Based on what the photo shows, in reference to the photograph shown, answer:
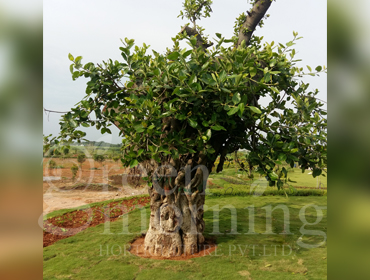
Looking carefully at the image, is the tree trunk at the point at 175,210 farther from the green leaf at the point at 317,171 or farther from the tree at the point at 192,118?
the green leaf at the point at 317,171

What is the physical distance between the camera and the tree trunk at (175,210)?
4414mm

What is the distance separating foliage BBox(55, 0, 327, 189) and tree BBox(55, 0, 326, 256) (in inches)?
0.6

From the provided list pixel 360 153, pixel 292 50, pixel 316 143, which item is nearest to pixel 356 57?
pixel 360 153

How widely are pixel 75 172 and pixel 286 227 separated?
7.42 metres

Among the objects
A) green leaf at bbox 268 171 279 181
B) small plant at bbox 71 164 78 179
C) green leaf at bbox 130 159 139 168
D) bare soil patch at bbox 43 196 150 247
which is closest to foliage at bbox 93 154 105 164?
small plant at bbox 71 164 78 179

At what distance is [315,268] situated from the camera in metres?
3.99

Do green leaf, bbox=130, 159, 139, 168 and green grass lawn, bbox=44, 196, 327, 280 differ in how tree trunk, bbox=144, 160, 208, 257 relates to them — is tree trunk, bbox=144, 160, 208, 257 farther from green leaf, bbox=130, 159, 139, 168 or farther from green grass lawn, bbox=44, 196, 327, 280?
green leaf, bbox=130, 159, 139, 168

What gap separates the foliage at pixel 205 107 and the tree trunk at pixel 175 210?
0.30 m

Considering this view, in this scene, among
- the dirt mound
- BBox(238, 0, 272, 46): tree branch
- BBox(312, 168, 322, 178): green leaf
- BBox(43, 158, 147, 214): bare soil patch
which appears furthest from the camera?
the dirt mound

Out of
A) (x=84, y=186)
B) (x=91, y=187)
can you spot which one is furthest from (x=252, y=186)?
(x=84, y=186)

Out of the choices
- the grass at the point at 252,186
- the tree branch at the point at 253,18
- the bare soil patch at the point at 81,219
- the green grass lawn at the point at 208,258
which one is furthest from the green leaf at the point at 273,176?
the grass at the point at 252,186

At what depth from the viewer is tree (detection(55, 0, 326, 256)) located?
10.7ft

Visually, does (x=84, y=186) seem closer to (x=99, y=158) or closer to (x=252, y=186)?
(x=99, y=158)

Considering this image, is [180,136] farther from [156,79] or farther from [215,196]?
[215,196]
